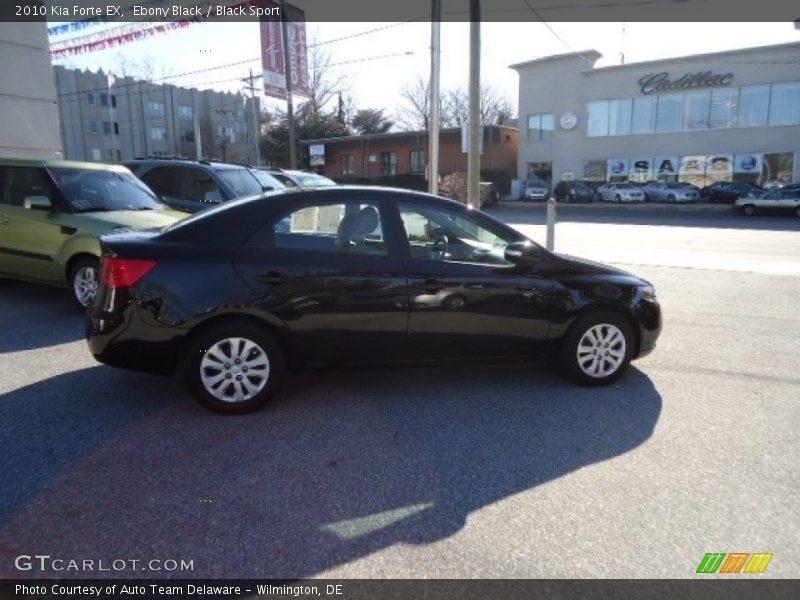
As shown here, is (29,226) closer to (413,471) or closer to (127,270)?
(127,270)

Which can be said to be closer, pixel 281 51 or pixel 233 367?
pixel 233 367

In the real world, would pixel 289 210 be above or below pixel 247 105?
below

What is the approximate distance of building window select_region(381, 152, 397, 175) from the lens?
155 feet

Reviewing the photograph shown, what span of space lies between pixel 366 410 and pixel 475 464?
1065 mm

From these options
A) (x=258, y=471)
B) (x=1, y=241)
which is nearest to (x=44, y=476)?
(x=258, y=471)

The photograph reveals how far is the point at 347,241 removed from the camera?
432 cm

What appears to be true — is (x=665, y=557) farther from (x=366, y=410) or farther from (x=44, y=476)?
(x=44, y=476)

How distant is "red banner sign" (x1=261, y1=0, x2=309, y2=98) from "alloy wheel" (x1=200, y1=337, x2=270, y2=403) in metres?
15.3

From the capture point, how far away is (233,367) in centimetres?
408

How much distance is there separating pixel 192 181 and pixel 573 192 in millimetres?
34266

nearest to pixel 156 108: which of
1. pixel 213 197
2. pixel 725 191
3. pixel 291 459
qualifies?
pixel 725 191

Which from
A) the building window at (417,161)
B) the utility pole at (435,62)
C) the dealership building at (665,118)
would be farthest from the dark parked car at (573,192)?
the utility pole at (435,62)

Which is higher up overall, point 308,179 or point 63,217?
point 308,179

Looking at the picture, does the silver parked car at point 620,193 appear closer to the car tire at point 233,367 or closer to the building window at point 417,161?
the building window at point 417,161
